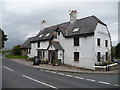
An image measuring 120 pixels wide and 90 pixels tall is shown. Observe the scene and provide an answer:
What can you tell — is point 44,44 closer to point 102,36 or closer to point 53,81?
point 102,36

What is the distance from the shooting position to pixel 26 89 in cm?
744

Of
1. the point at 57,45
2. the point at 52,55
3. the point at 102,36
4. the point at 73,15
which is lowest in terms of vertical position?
the point at 52,55

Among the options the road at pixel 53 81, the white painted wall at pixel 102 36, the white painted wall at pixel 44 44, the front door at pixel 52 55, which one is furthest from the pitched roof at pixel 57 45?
the road at pixel 53 81

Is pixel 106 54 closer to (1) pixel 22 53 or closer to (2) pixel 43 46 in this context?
(2) pixel 43 46

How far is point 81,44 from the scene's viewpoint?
19.0 meters

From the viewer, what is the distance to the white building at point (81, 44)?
17797 mm

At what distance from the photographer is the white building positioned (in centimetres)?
1780

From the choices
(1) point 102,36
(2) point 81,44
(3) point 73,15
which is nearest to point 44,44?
(3) point 73,15

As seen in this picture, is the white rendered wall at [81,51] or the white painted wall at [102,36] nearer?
the white rendered wall at [81,51]

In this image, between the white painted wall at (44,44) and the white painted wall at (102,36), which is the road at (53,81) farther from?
the white painted wall at (44,44)

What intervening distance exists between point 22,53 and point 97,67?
29.3 metres

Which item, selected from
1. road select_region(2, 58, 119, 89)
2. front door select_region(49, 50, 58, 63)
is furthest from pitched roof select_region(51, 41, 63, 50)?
road select_region(2, 58, 119, 89)

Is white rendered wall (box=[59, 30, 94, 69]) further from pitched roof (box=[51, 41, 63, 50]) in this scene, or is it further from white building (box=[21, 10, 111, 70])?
pitched roof (box=[51, 41, 63, 50])

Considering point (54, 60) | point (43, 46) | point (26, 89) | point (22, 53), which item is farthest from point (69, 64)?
point (22, 53)
